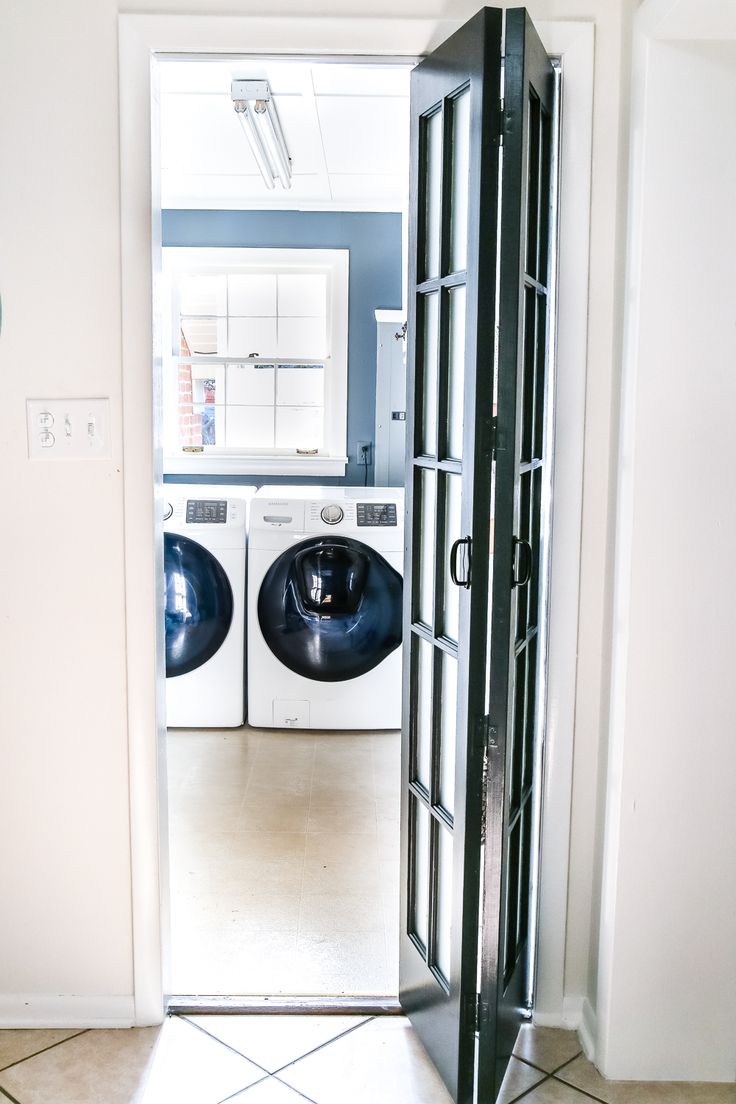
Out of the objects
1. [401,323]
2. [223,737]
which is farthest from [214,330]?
[223,737]

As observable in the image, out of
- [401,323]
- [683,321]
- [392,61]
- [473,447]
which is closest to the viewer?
[473,447]

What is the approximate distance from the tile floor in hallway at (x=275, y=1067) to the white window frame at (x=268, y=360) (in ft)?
10.7

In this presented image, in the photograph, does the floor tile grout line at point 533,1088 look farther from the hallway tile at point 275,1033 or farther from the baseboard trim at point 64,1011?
the baseboard trim at point 64,1011

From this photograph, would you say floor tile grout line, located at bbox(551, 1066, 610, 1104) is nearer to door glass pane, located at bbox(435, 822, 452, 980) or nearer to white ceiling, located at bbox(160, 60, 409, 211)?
door glass pane, located at bbox(435, 822, 452, 980)

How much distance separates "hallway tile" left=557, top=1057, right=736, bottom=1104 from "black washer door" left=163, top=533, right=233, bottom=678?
2.23 metres

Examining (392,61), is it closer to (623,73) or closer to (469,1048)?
(623,73)

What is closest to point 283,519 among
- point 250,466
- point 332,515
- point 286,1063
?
point 332,515

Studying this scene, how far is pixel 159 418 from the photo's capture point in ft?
6.89

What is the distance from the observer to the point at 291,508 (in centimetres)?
386

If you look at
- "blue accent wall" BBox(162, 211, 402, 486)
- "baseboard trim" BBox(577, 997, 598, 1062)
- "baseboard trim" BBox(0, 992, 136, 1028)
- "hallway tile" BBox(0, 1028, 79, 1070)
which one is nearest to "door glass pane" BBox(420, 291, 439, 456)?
"baseboard trim" BBox(577, 997, 598, 1062)

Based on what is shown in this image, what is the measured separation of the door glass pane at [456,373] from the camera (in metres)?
1.85

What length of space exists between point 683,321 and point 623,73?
53 cm

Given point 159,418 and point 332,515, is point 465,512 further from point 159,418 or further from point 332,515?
point 332,515

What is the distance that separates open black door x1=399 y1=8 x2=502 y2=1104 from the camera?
5.65 ft
